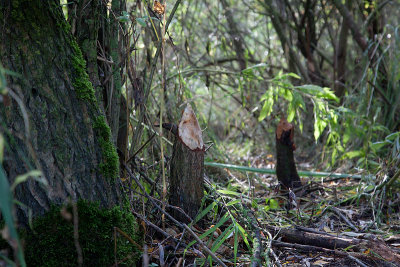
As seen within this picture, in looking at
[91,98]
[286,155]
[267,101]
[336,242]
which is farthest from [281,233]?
[267,101]

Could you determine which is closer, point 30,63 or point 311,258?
point 30,63

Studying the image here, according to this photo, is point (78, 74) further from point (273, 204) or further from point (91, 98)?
point (273, 204)

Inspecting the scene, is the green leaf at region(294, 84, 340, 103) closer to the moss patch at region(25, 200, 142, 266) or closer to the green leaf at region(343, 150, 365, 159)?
the green leaf at region(343, 150, 365, 159)

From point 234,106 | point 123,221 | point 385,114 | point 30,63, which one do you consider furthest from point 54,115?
point 234,106

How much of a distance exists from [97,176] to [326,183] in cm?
246

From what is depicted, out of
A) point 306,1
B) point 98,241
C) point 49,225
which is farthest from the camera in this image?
point 306,1

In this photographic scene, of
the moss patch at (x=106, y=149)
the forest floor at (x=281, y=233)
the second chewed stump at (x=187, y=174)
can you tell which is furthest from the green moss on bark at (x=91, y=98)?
the second chewed stump at (x=187, y=174)

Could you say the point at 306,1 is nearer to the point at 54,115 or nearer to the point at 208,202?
the point at 208,202

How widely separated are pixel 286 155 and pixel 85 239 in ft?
6.35

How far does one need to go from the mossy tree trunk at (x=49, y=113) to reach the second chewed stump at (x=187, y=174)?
510 mm

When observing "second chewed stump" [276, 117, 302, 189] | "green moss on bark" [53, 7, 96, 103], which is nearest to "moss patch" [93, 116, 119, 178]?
"green moss on bark" [53, 7, 96, 103]

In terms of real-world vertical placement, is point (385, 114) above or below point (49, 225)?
above

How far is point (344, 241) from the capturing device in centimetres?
200

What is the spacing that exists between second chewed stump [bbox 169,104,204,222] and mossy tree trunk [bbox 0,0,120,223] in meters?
0.51
